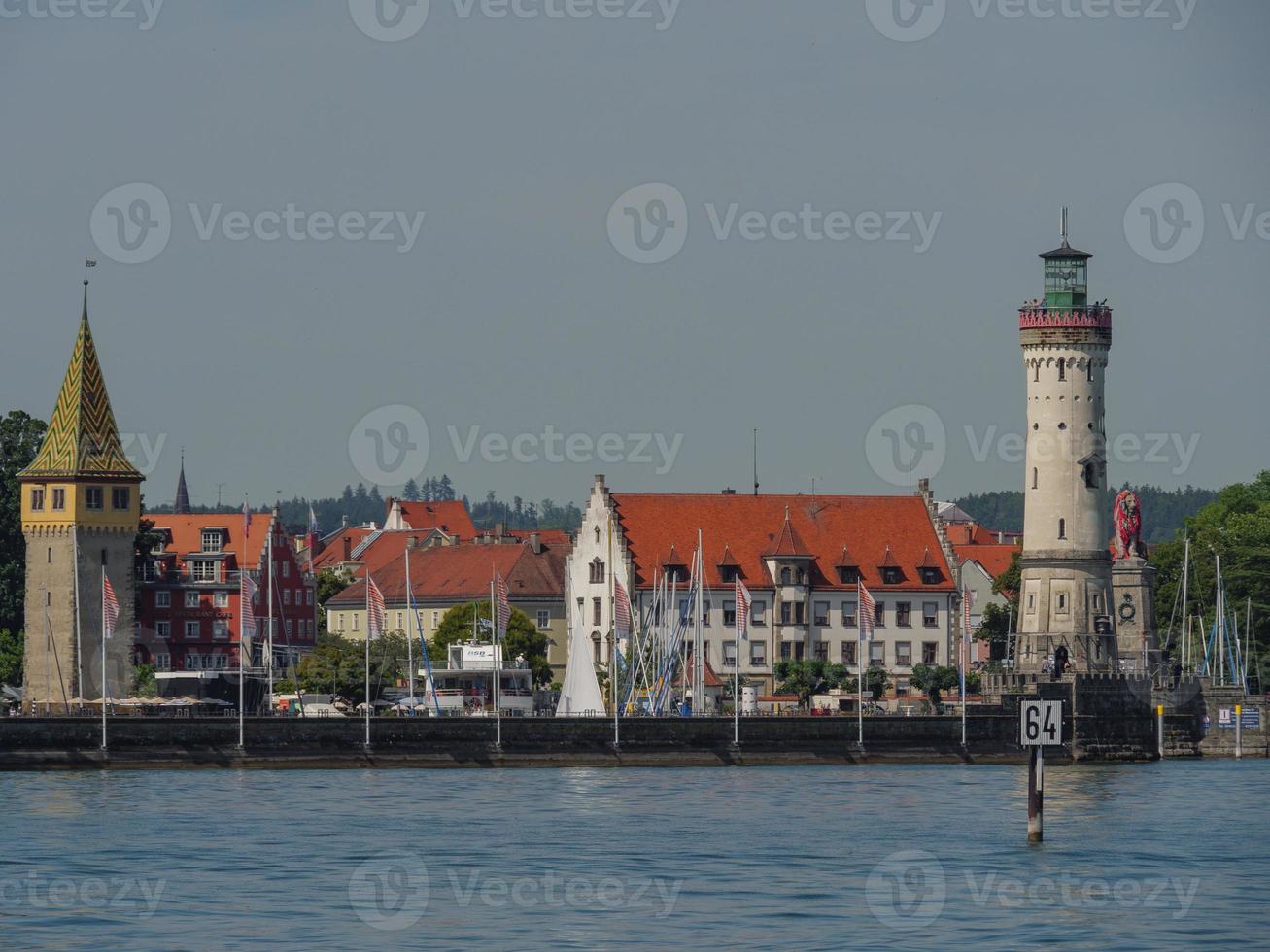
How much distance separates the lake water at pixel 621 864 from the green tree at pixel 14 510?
112ft

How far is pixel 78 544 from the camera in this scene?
4911 inches

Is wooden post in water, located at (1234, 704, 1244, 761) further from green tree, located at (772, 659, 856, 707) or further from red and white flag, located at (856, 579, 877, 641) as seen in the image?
red and white flag, located at (856, 579, 877, 641)

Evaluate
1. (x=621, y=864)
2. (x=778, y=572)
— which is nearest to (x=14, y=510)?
(x=778, y=572)

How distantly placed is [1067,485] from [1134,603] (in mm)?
15056

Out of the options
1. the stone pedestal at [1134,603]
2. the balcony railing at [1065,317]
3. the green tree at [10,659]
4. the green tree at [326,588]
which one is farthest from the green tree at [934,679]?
the green tree at [326,588]

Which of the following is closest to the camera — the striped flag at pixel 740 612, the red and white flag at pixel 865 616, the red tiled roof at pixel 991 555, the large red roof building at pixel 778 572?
the striped flag at pixel 740 612

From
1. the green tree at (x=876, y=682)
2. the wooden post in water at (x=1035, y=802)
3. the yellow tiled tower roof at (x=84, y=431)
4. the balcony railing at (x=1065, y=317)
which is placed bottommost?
the wooden post in water at (x=1035, y=802)

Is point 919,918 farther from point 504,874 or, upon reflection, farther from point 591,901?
point 504,874

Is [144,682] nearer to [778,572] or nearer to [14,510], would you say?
[14,510]

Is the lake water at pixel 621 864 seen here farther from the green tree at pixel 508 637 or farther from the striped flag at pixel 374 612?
the green tree at pixel 508 637

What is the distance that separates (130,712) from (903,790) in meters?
36.2

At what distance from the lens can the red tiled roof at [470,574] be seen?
167 metres

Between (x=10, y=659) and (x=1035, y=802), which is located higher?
(x=10, y=659)

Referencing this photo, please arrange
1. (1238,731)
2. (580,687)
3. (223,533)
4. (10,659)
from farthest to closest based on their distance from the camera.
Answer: (223,533) < (1238,731) < (10,659) < (580,687)
